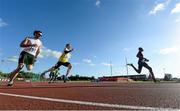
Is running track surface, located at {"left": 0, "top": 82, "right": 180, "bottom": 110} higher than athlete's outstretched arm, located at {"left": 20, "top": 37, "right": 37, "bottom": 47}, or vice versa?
athlete's outstretched arm, located at {"left": 20, "top": 37, "right": 37, "bottom": 47}

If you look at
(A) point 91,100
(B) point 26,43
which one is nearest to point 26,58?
(B) point 26,43

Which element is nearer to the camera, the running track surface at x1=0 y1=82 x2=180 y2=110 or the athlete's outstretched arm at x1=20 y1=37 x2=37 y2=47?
the running track surface at x1=0 y1=82 x2=180 y2=110

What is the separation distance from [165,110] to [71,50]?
12375 mm

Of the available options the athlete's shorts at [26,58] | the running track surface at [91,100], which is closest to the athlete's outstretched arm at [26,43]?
the athlete's shorts at [26,58]

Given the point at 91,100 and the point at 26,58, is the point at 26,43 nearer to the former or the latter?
the point at 26,58

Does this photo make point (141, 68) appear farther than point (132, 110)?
Yes

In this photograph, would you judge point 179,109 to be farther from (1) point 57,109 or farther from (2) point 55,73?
(2) point 55,73

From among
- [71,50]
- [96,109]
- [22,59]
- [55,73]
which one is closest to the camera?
[96,109]

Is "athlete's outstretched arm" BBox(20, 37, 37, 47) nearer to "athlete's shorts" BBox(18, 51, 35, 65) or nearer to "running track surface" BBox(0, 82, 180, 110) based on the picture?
"athlete's shorts" BBox(18, 51, 35, 65)

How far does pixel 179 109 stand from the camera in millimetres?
3184

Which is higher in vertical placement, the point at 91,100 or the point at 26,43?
the point at 26,43

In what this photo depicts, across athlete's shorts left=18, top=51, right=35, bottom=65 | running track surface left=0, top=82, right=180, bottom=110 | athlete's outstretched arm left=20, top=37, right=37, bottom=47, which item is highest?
athlete's outstretched arm left=20, top=37, right=37, bottom=47

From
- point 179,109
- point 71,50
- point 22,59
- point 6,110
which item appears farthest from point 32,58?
point 179,109

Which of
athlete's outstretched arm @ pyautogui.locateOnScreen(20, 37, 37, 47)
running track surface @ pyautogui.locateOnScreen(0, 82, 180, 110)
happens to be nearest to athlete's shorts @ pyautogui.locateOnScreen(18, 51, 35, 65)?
athlete's outstretched arm @ pyautogui.locateOnScreen(20, 37, 37, 47)
